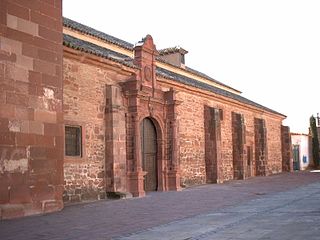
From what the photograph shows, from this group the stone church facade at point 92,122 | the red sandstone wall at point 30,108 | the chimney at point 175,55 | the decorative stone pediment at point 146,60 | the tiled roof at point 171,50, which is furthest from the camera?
the tiled roof at point 171,50

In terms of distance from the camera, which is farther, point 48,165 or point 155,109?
point 155,109

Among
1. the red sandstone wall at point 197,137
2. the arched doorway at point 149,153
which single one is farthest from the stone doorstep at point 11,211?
the red sandstone wall at point 197,137

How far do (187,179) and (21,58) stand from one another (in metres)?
11.0

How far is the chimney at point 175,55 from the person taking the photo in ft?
88.6

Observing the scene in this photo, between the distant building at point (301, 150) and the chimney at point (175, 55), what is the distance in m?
17.4

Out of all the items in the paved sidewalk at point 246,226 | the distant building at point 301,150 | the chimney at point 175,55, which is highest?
the chimney at point 175,55

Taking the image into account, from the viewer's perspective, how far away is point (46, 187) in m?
10.4

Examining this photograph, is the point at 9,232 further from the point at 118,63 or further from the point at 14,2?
the point at 118,63

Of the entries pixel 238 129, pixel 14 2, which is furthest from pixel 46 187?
pixel 238 129

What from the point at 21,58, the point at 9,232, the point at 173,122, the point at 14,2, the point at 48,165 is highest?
the point at 14,2

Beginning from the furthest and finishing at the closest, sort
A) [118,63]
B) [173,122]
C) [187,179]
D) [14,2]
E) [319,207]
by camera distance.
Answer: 1. [187,179]
2. [173,122]
3. [118,63]
4. [14,2]
5. [319,207]

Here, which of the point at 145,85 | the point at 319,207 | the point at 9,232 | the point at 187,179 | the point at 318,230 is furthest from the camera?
the point at 187,179

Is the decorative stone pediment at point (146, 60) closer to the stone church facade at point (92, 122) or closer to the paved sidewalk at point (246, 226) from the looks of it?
the stone church facade at point (92, 122)

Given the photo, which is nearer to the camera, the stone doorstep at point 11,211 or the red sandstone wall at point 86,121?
the stone doorstep at point 11,211
